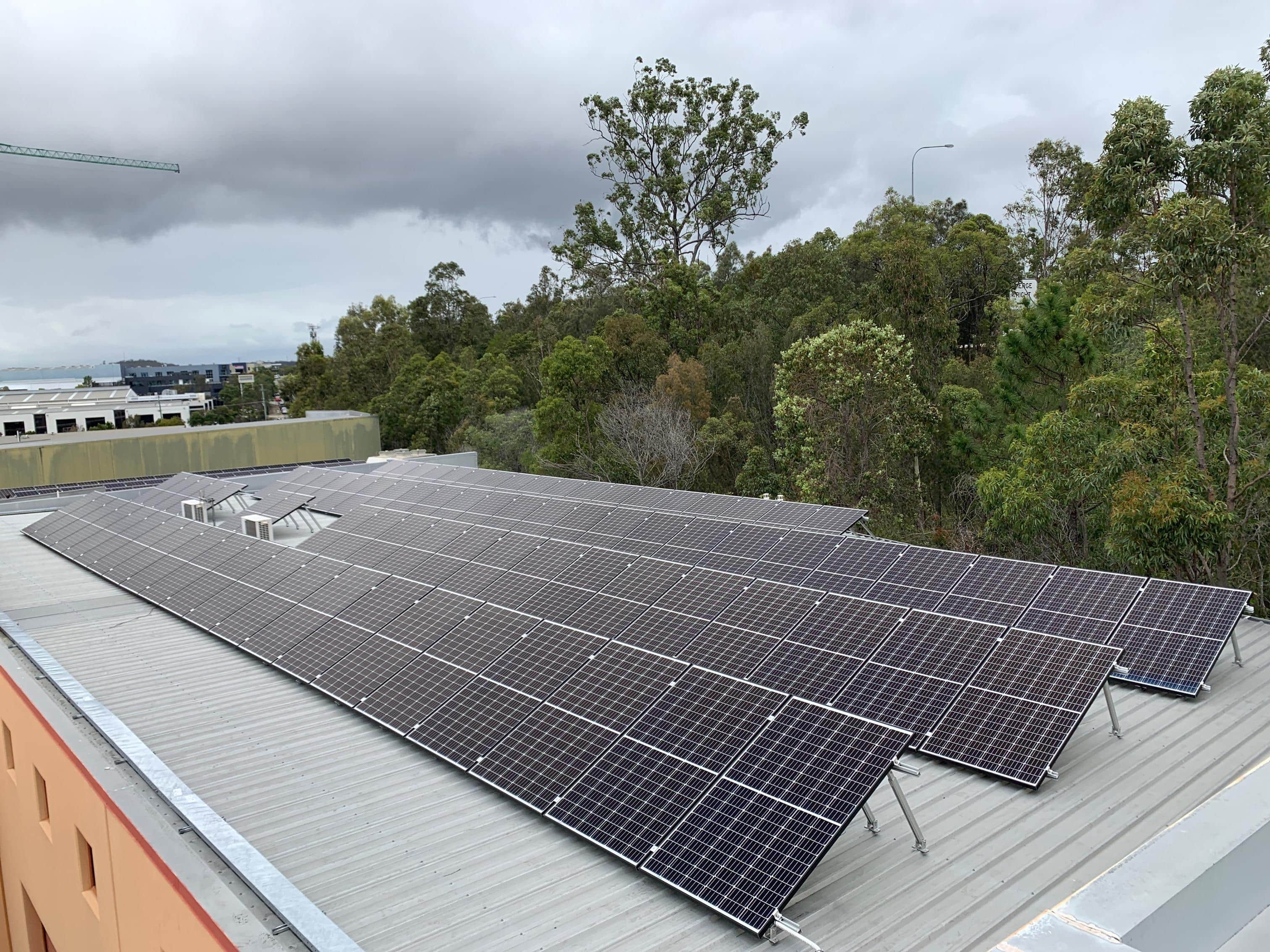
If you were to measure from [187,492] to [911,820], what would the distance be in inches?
953

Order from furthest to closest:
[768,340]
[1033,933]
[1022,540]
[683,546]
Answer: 1. [768,340]
2. [1022,540]
3. [683,546]
4. [1033,933]

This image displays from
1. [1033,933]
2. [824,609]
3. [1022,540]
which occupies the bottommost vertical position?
[1022,540]

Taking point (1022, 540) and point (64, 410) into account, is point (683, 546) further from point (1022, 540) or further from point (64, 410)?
point (64, 410)

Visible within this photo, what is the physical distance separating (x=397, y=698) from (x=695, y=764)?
4529mm

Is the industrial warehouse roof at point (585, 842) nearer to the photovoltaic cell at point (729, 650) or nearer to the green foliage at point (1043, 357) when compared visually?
the photovoltaic cell at point (729, 650)

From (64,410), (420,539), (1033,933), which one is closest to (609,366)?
(420,539)

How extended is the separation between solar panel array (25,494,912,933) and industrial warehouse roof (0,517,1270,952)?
0.31 metres

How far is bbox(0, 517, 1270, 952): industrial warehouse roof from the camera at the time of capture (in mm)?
6461

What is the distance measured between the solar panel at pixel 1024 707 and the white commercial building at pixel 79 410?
67365 mm

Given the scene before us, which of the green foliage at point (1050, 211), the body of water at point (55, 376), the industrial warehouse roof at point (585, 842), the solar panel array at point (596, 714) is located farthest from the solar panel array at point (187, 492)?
the body of water at point (55, 376)

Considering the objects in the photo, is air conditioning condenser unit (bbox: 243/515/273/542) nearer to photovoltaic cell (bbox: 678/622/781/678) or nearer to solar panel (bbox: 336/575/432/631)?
solar panel (bbox: 336/575/432/631)

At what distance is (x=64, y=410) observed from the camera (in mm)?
80375

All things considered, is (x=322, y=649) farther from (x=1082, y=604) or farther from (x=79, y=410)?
(x=79, y=410)

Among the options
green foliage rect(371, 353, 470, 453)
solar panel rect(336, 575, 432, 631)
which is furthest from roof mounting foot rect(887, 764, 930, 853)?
green foliage rect(371, 353, 470, 453)
